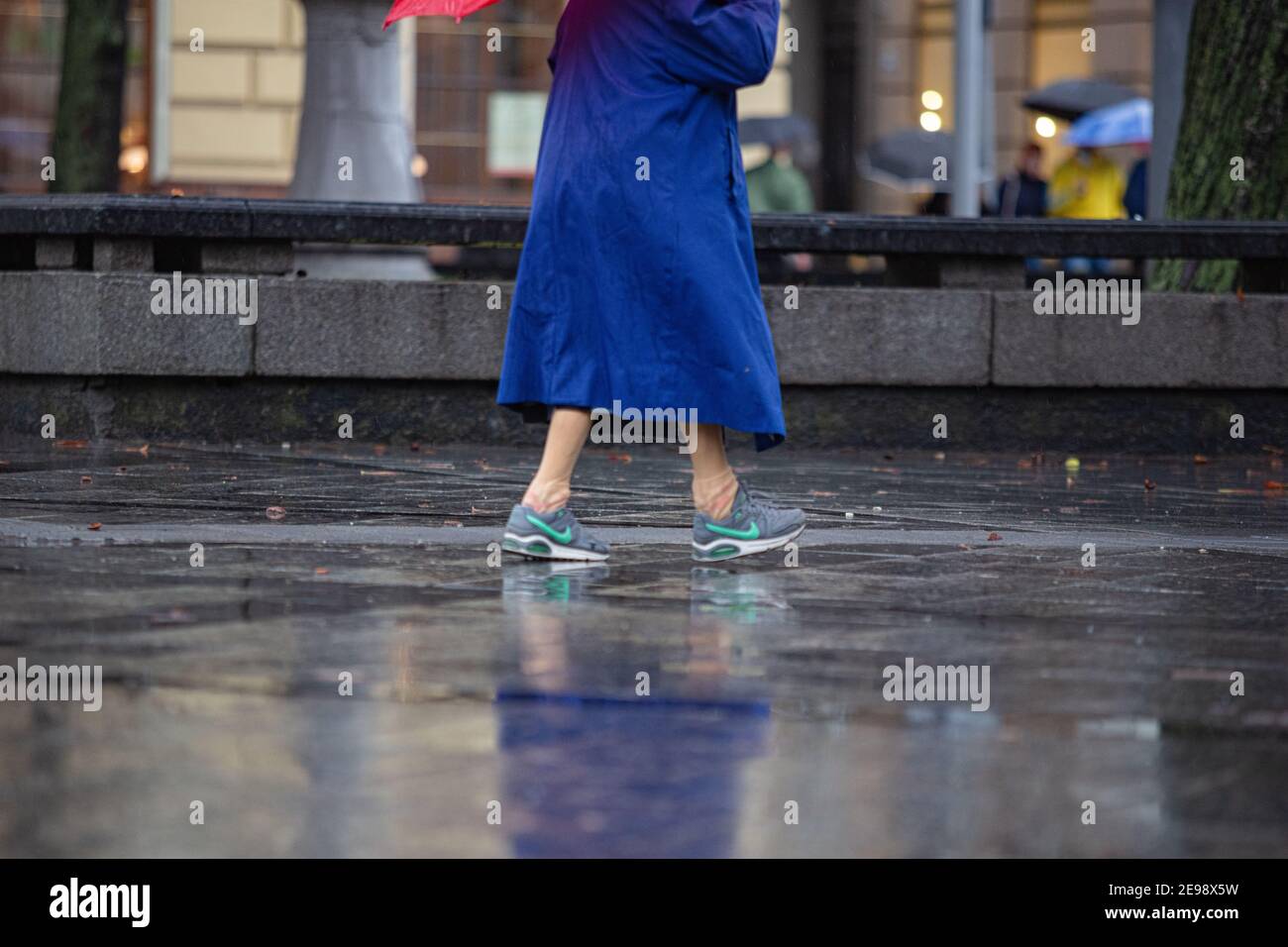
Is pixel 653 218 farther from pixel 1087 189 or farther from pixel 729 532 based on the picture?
pixel 1087 189

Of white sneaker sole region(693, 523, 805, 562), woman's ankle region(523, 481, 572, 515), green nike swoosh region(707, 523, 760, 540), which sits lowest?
white sneaker sole region(693, 523, 805, 562)

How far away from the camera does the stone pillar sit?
12.6m

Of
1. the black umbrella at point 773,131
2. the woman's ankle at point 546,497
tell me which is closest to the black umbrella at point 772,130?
the black umbrella at point 773,131

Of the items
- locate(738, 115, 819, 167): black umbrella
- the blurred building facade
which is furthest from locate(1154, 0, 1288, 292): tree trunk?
the blurred building facade

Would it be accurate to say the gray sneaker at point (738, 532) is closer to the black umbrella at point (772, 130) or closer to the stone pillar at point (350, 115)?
the stone pillar at point (350, 115)

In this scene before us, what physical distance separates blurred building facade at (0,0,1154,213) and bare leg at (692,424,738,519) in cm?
1520

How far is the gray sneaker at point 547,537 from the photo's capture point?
607 cm

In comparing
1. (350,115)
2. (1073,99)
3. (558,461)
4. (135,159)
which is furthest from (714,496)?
(135,159)

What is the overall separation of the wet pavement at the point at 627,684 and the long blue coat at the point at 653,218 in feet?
1.57

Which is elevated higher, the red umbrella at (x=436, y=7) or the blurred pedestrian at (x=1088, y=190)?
the blurred pedestrian at (x=1088, y=190)

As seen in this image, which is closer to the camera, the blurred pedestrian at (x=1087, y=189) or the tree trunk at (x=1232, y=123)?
the tree trunk at (x=1232, y=123)

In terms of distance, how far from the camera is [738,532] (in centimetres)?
618

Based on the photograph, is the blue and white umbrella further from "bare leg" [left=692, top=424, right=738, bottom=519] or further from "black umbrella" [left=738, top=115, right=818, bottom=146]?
"bare leg" [left=692, top=424, right=738, bottom=519]
